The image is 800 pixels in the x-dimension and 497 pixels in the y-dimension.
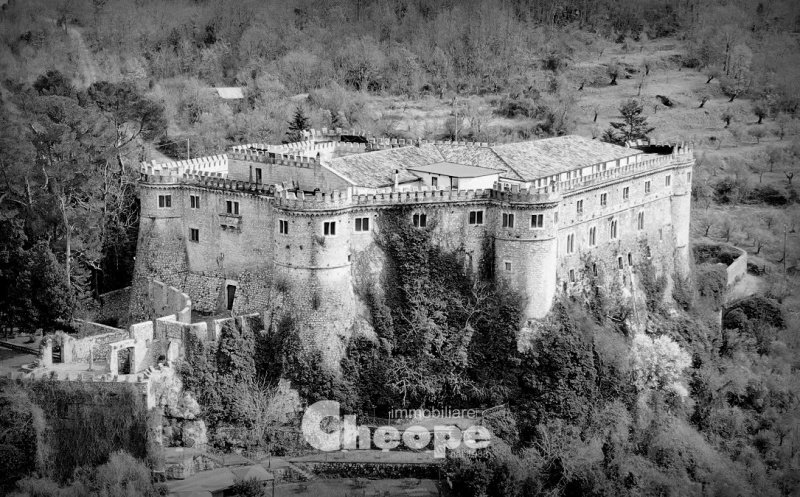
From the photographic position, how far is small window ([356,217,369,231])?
209 feet

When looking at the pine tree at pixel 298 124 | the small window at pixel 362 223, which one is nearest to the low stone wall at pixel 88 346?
the small window at pixel 362 223

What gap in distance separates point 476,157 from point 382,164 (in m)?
5.23

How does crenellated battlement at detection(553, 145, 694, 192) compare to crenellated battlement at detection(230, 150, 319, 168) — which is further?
crenellated battlement at detection(553, 145, 694, 192)

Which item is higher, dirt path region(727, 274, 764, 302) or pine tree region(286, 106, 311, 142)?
pine tree region(286, 106, 311, 142)

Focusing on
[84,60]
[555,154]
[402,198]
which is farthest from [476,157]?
[84,60]

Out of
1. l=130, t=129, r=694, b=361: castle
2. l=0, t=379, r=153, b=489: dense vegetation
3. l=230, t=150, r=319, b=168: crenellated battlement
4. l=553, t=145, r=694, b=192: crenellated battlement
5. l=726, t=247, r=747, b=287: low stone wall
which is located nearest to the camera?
l=0, t=379, r=153, b=489: dense vegetation

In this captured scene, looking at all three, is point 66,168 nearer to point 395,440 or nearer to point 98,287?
point 98,287

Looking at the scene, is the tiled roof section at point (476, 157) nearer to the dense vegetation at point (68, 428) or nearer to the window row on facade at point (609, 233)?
the window row on facade at point (609, 233)

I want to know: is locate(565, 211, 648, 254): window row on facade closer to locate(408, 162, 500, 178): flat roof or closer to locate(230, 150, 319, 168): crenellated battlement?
locate(408, 162, 500, 178): flat roof

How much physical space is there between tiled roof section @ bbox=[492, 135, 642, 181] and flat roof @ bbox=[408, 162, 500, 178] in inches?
84.2

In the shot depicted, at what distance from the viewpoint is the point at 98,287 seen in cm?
7400

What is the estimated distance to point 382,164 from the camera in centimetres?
6869

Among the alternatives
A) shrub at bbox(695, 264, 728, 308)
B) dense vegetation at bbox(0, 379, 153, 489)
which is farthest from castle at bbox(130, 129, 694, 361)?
dense vegetation at bbox(0, 379, 153, 489)

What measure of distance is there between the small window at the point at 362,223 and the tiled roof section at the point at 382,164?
8.49 feet
